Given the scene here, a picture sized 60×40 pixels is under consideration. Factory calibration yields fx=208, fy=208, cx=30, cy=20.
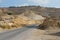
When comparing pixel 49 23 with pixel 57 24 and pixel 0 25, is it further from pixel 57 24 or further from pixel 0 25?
pixel 0 25

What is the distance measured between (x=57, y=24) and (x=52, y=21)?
2678 mm

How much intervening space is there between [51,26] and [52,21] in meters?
3.77

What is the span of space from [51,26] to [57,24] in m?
2.21

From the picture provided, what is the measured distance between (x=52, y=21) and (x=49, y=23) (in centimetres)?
116

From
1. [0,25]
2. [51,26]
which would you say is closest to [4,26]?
[0,25]

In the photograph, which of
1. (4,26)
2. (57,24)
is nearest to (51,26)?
(57,24)

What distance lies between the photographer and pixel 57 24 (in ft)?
189

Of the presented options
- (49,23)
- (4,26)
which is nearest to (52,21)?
(49,23)

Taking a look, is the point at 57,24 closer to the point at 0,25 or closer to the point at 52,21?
the point at 52,21

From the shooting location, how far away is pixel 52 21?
2362 inches

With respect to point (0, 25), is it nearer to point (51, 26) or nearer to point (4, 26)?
point (4, 26)

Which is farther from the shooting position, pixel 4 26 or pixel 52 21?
pixel 52 21

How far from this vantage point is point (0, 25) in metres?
56.3

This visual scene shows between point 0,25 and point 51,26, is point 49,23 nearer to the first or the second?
point 51,26
